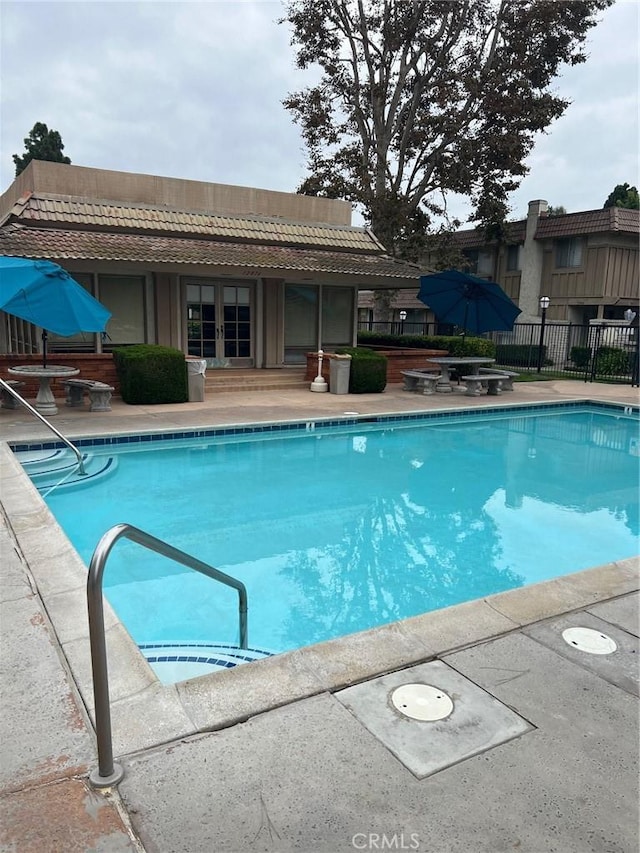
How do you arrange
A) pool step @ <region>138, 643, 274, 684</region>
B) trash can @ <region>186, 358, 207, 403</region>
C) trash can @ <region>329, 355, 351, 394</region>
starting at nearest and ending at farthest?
pool step @ <region>138, 643, 274, 684</region> → trash can @ <region>186, 358, 207, 403</region> → trash can @ <region>329, 355, 351, 394</region>

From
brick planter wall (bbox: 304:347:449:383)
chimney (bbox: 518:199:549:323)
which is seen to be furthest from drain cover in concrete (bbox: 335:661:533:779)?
chimney (bbox: 518:199:549:323)

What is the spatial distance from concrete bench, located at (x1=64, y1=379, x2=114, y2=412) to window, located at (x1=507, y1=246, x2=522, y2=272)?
2237 centimetres

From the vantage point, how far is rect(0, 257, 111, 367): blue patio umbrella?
27.6 feet

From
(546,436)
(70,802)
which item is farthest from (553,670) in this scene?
(546,436)

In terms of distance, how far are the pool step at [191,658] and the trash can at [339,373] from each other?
10.7 m

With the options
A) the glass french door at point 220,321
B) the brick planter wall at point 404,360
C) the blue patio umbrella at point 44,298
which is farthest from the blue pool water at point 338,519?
the glass french door at point 220,321

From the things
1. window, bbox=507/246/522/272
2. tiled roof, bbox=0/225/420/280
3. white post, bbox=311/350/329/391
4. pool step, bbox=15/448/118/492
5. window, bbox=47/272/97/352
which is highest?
window, bbox=507/246/522/272

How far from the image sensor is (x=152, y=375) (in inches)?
466

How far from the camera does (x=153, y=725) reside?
252cm

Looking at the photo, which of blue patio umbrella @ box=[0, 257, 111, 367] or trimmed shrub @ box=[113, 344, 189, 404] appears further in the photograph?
trimmed shrub @ box=[113, 344, 189, 404]

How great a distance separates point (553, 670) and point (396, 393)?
479 inches

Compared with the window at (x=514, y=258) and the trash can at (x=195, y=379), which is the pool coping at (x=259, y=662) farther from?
the window at (x=514, y=258)

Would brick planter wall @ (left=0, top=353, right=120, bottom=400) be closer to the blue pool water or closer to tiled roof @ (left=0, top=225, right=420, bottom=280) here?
tiled roof @ (left=0, top=225, right=420, bottom=280)

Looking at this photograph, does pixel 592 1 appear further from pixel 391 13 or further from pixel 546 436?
pixel 546 436
